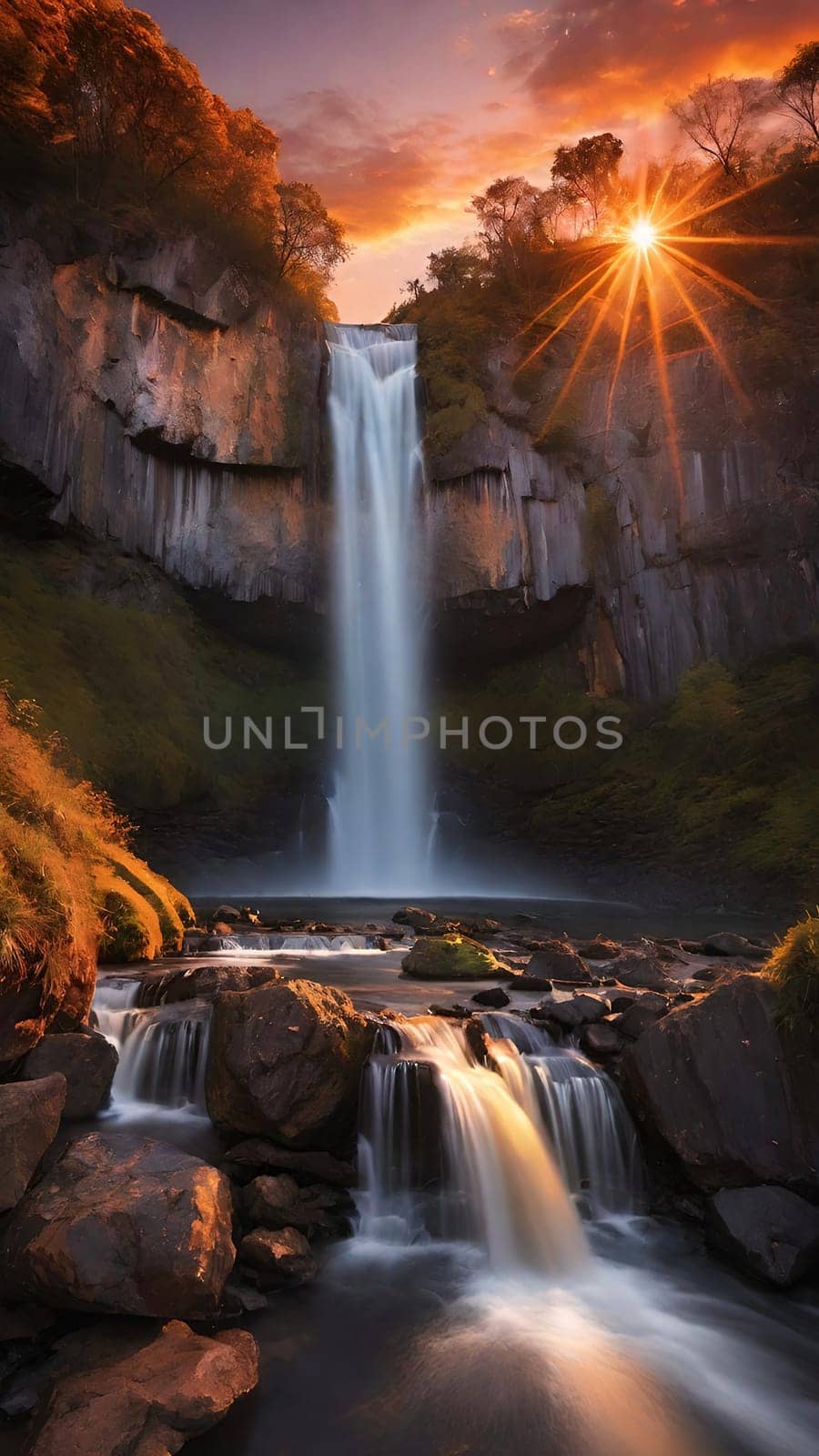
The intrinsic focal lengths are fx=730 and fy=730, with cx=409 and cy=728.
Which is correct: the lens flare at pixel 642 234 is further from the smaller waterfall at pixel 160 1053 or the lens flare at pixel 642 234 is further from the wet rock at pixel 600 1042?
the smaller waterfall at pixel 160 1053

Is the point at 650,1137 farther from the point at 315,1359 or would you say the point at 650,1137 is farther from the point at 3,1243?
the point at 3,1243

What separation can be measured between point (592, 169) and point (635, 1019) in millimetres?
44326

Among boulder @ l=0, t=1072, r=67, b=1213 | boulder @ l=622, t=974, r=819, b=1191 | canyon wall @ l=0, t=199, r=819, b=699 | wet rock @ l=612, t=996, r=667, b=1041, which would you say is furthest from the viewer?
canyon wall @ l=0, t=199, r=819, b=699

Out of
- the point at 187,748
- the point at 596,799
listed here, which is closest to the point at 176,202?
the point at 187,748

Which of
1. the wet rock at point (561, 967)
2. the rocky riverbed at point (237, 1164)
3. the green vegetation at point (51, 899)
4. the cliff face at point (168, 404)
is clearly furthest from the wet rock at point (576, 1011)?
the cliff face at point (168, 404)

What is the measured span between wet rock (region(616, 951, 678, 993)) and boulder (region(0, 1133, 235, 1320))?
24.4 ft

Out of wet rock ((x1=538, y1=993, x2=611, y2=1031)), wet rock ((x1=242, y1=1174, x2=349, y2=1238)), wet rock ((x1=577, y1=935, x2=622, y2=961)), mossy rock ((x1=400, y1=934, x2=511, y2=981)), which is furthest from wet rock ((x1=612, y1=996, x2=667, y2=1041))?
wet rock ((x1=577, y1=935, x2=622, y2=961))

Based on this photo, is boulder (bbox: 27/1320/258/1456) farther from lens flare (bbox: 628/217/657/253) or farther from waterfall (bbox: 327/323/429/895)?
lens flare (bbox: 628/217/657/253)

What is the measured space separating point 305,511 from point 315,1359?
31166 millimetres

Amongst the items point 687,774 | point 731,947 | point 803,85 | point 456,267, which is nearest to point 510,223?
point 456,267

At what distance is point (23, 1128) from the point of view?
470 cm

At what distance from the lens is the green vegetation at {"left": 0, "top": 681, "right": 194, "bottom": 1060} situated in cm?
587

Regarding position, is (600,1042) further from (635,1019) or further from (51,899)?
(51,899)

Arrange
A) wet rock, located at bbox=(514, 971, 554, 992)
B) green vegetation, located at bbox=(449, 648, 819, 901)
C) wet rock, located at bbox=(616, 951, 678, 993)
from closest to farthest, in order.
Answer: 1. wet rock, located at bbox=(514, 971, 554, 992)
2. wet rock, located at bbox=(616, 951, 678, 993)
3. green vegetation, located at bbox=(449, 648, 819, 901)
